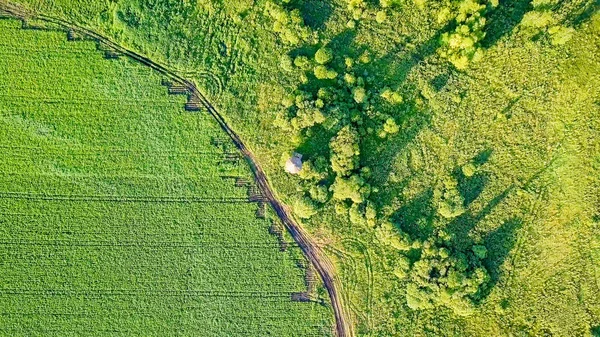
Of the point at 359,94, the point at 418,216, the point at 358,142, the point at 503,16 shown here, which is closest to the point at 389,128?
the point at 358,142

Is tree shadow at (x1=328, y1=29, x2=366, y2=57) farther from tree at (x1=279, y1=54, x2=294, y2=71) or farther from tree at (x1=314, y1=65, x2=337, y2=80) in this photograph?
tree at (x1=279, y1=54, x2=294, y2=71)

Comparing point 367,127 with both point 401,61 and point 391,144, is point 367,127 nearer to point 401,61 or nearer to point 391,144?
point 391,144

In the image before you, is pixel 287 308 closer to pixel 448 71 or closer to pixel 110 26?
pixel 448 71

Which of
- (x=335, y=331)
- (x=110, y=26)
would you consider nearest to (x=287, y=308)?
(x=335, y=331)

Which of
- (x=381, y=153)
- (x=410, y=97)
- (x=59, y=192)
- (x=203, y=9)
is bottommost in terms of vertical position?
(x=59, y=192)

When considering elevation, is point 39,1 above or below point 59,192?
above

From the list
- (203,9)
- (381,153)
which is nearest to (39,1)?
(203,9)

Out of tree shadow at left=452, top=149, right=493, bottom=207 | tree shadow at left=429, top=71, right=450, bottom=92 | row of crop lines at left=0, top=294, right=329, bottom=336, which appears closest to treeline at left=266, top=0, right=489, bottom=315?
tree shadow at left=452, top=149, right=493, bottom=207
